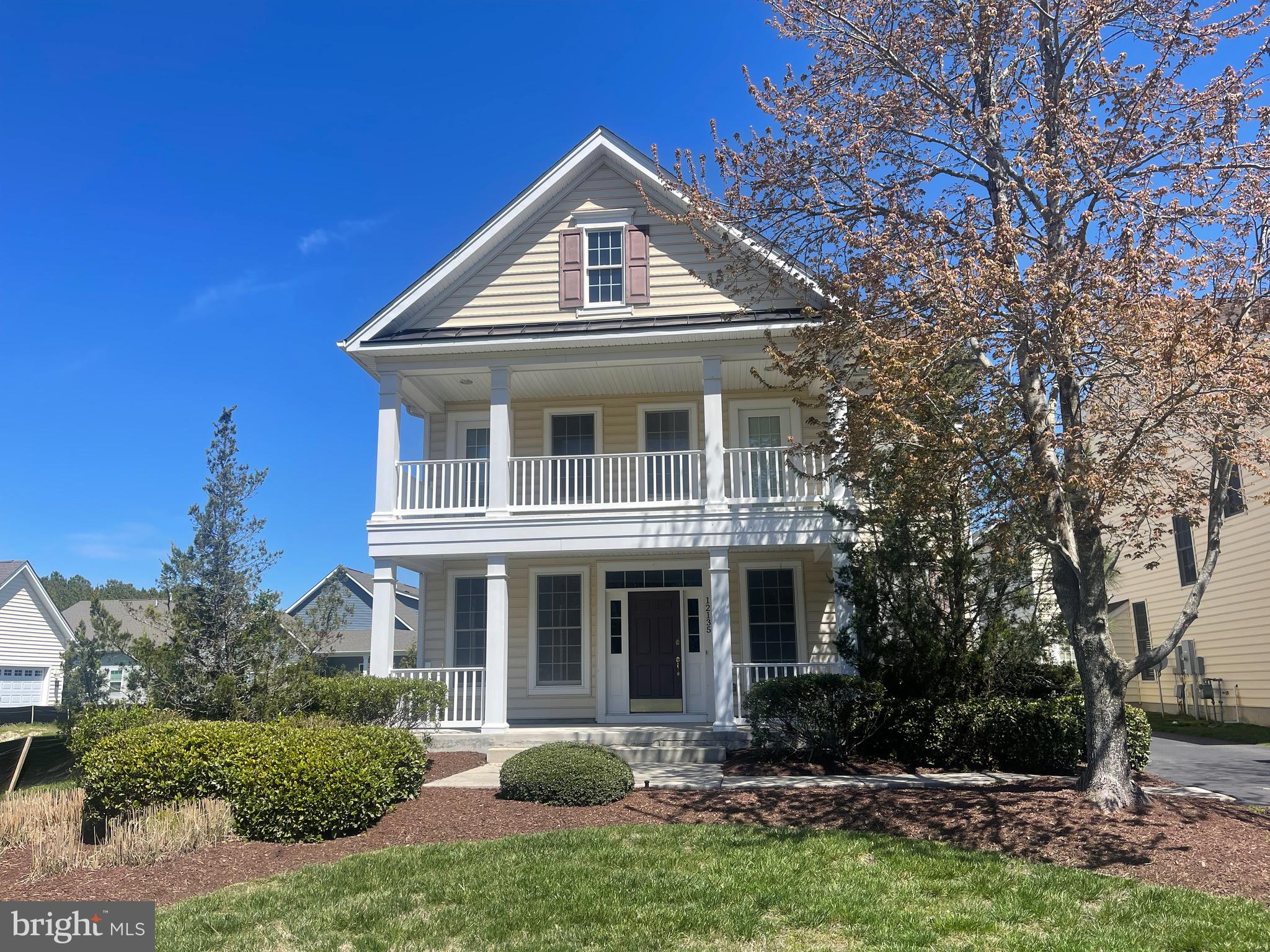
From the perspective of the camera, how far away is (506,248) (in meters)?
15.7

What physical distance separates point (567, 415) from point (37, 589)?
1129 inches

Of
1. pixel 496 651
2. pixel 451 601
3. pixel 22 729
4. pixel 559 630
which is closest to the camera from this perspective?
pixel 496 651

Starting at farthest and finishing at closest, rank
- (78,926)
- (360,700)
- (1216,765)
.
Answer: (1216,765) → (360,700) → (78,926)

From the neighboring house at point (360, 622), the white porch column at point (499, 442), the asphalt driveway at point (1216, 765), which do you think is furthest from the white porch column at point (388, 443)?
the neighboring house at point (360, 622)

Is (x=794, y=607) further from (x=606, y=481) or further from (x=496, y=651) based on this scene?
(x=496, y=651)

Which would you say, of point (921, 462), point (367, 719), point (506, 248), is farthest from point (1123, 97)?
point (367, 719)

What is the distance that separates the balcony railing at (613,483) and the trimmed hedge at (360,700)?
2.98 metres

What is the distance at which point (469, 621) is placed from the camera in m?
16.4

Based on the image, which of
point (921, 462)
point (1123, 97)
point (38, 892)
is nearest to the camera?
point (38, 892)

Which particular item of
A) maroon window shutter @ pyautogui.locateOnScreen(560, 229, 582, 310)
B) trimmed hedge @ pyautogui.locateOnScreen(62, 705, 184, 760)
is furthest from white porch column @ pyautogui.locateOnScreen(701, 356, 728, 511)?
trimmed hedge @ pyautogui.locateOnScreen(62, 705, 184, 760)

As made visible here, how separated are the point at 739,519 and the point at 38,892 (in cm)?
954

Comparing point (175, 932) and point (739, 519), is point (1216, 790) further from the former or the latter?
point (175, 932)

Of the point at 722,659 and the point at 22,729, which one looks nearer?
the point at 722,659

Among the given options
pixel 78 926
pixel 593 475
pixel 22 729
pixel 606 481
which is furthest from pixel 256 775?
pixel 22 729
